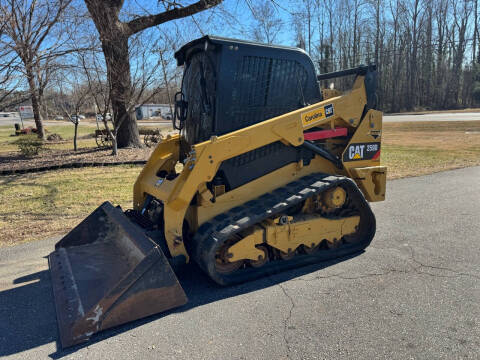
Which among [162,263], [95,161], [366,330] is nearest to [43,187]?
[95,161]

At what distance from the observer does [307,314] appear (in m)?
3.17

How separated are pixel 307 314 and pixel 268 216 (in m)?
1.02

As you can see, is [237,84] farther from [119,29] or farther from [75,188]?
[119,29]

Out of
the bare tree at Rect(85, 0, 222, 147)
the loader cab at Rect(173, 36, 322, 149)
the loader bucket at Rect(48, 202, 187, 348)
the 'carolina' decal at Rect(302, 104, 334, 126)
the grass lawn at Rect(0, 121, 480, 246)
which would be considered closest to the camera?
the loader bucket at Rect(48, 202, 187, 348)

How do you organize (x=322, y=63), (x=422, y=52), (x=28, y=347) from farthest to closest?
(x=422, y=52) → (x=322, y=63) → (x=28, y=347)

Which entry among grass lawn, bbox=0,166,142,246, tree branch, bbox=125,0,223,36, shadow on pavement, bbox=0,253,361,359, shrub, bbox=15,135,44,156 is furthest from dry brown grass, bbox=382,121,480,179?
shrub, bbox=15,135,44,156

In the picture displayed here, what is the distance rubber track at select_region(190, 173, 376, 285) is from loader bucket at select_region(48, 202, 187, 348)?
18.5 inches

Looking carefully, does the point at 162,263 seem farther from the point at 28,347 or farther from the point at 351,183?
the point at 351,183

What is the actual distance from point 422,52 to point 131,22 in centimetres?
4818

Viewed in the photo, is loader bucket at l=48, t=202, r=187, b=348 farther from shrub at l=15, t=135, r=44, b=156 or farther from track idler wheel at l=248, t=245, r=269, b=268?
shrub at l=15, t=135, r=44, b=156

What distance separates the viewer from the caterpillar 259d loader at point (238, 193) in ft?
10.9

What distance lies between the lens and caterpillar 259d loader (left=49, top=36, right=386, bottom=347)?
3326 millimetres

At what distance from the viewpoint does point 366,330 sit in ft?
9.56

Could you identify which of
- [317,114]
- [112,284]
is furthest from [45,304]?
[317,114]
